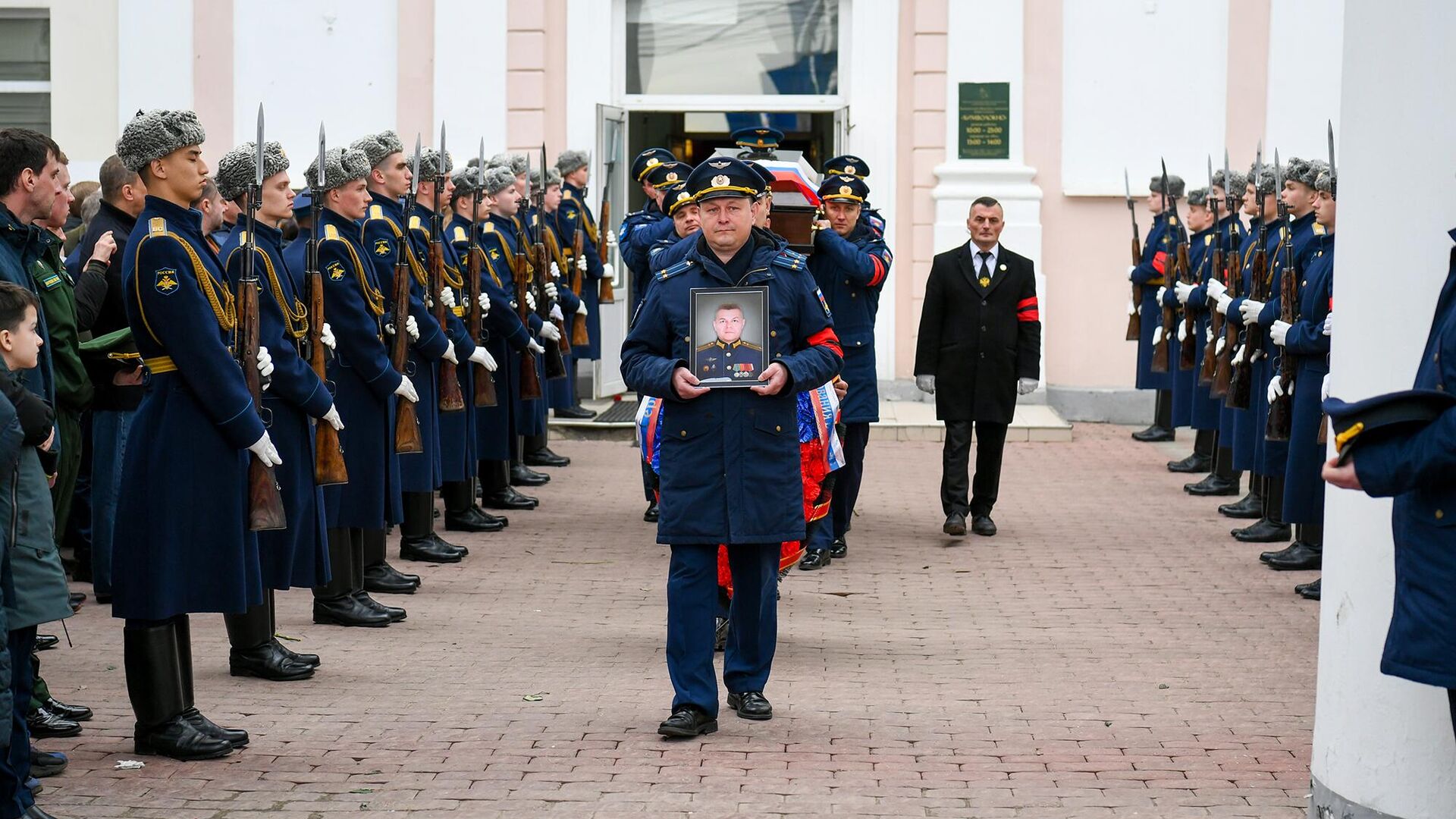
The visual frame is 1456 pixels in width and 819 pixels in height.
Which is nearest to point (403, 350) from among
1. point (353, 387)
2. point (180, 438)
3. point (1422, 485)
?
point (353, 387)

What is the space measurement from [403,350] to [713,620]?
3273 mm

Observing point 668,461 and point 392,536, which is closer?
point 668,461

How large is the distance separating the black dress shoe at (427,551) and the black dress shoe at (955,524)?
2.85 meters

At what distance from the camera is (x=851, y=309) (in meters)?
10.1

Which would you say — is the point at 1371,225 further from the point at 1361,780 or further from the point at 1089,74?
the point at 1089,74

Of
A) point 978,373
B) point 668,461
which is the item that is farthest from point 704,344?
point 978,373

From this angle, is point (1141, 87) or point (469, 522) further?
point (1141, 87)

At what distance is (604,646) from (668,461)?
71.8 inches

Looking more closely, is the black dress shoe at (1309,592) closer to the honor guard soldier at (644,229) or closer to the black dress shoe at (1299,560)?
the black dress shoe at (1299,560)

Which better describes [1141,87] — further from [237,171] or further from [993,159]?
[237,171]

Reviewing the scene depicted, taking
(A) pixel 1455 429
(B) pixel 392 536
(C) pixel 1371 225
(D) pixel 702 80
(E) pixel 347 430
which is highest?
(D) pixel 702 80

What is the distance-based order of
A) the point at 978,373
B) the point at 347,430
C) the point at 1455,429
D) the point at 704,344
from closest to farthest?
the point at 1455,429 → the point at 704,344 → the point at 347,430 → the point at 978,373

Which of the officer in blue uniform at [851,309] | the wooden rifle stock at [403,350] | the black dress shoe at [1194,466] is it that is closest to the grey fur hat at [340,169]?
the wooden rifle stock at [403,350]

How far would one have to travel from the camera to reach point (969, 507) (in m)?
11.3
